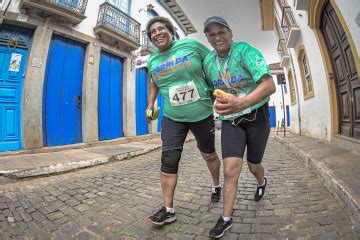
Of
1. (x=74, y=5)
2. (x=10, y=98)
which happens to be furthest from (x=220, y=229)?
(x=74, y=5)

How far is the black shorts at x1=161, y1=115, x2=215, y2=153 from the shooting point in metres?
2.11

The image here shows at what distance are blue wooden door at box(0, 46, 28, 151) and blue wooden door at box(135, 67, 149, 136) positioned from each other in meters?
5.05

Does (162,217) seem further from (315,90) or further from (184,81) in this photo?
(315,90)

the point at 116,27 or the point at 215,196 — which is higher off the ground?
the point at 116,27

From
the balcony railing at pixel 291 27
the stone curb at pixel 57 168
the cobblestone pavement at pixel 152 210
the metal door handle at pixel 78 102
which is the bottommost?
the cobblestone pavement at pixel 152 210

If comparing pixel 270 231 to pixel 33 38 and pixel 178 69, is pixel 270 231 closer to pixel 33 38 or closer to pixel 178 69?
pixel 178 69

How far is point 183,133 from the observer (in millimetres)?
2189

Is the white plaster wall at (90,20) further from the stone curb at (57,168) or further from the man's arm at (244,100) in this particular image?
the man's arm at (244,100)

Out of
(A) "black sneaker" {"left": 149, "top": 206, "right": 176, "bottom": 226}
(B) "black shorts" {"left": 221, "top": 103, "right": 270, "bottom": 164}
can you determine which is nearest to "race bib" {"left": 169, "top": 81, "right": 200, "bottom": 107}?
(B) "black shorts" {"left": 221, "top": 103, "right": 270, "bottom": 164}

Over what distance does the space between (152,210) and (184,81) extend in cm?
138

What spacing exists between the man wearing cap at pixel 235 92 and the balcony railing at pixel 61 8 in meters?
6.21

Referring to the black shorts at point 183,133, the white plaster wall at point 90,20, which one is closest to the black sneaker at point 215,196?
the black shorts at point 183,133

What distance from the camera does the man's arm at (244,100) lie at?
4.75 ft

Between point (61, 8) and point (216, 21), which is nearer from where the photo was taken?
point (216, 21)
